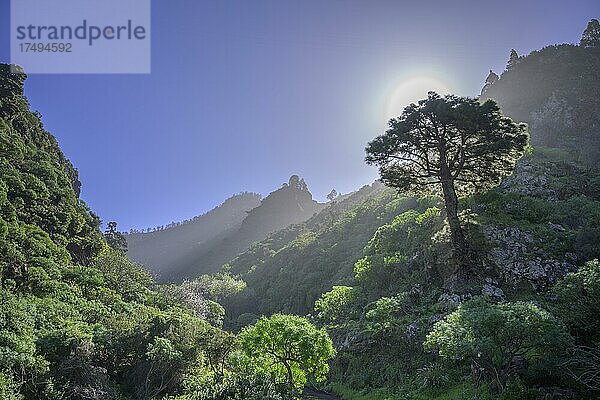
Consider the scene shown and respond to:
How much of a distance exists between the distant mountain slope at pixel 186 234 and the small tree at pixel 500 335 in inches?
5039

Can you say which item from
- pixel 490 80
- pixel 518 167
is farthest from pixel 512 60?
pixel 518 167

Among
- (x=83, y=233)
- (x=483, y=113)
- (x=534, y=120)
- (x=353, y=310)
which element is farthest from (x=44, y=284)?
(x=534, y=120)

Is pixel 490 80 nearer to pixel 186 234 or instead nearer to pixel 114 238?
pixel 114 238

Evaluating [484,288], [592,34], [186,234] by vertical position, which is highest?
[592,34]

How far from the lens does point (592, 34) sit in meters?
64.4

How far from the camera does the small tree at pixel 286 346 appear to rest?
1738 cm

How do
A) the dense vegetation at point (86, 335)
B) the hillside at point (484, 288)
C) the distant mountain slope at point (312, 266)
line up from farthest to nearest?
the distant mountain slope at point (312, 266), the dense vegetation at point (86, 335), the hillside at point (484, 288)

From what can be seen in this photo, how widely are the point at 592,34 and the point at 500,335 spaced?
7435cm

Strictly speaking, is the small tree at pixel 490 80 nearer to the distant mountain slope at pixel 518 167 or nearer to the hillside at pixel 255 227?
the distant mountain slope at pixel 518 167

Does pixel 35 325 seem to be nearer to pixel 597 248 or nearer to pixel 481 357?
pixel 481 357

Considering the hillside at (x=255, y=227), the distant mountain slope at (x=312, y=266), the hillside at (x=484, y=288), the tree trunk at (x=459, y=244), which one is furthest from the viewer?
the hillside at (x=255, y=227)

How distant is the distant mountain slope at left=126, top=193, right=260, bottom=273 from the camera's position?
472ft

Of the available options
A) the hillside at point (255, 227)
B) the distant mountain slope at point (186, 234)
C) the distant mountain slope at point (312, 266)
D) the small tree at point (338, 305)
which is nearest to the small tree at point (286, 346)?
the small tree at point (338, 305)

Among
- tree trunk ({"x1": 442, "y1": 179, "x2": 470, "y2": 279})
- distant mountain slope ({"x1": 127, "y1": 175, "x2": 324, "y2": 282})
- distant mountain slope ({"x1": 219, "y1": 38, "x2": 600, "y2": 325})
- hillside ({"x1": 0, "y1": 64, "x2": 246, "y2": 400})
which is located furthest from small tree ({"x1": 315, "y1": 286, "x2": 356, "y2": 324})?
distant mountain slope ({"x1": 127, "y1": 175, "x2": 324, "y2": 282})
